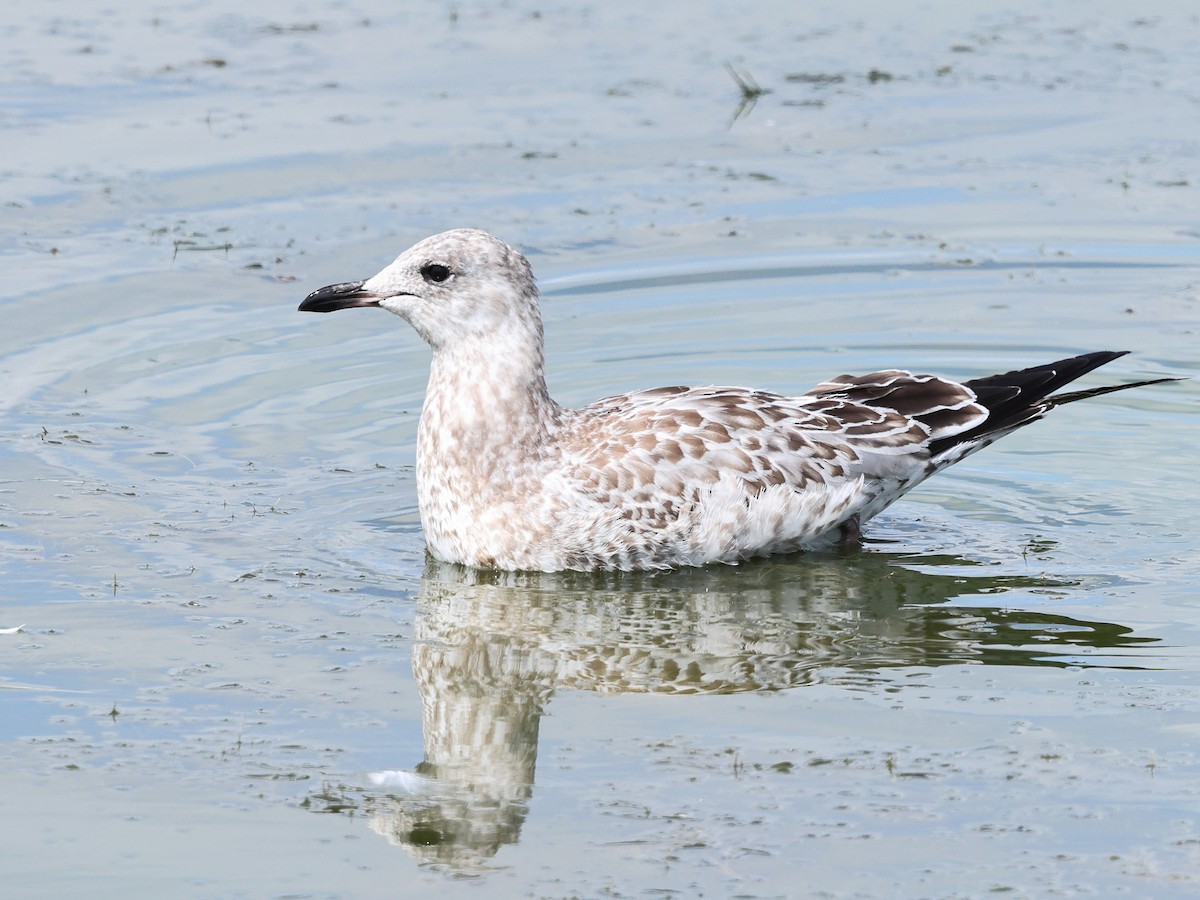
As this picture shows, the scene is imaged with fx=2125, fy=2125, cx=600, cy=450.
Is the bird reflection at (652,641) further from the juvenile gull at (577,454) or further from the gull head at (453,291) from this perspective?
the gull head at (453,291)

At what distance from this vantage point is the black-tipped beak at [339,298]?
934 centimetres

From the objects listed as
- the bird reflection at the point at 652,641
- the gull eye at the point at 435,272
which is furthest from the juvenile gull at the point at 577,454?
the bird reflection at the point at 652,641

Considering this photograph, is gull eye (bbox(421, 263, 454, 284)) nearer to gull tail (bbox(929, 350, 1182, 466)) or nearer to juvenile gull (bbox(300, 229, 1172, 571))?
juvenile gull (bbox(300, 229, 1172, 571))

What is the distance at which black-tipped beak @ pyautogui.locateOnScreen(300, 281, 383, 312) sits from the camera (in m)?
9.34

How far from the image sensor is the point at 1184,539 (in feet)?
31.6

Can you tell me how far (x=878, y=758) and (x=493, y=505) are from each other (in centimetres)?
263

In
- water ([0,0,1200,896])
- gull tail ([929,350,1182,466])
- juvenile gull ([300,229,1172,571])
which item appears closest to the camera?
water ([0,0,1200,896])

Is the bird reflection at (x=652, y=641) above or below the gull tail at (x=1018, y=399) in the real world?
below

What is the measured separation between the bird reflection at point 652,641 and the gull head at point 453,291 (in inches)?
42.6

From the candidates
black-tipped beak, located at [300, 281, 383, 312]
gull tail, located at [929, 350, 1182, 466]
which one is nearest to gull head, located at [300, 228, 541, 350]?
black-tipped beak, located at [300, 281, 383, 312]

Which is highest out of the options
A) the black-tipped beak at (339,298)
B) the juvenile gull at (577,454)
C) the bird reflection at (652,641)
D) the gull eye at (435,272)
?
the gull eye at (435,272)

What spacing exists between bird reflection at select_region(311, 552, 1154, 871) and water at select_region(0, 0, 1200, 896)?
25mm

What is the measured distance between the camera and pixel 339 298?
30.8 feet

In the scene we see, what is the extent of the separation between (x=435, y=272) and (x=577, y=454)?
3.35 ft
